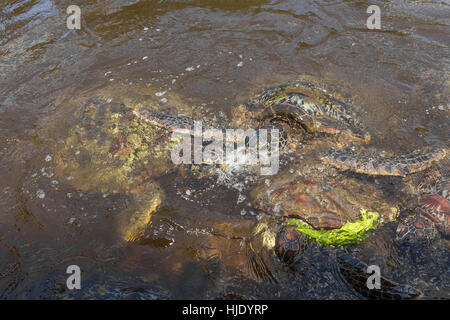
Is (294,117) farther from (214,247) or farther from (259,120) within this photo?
(214,247)

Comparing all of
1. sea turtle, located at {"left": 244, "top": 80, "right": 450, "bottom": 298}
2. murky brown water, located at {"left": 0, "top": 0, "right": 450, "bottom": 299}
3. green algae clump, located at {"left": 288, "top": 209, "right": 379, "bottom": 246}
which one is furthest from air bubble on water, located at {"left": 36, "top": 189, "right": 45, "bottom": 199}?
green algae clump, located at {"left": 288, "top": 209, "right": 379, "bottom": 246}

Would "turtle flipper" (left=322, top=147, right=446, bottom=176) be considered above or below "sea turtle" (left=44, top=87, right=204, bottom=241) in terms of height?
below

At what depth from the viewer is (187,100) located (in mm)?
5809

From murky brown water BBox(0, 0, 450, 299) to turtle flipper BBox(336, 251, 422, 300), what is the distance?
11 cm

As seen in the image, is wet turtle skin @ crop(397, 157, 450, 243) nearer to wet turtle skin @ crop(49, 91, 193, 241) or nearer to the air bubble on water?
wet turtle skin @ crop(49, 91, 193, 241)

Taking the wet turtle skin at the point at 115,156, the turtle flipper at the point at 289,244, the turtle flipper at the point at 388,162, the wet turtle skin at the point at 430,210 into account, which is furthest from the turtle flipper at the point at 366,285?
the wet turtle skin at the point at 115,156

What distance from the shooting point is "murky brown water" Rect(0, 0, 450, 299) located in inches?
129

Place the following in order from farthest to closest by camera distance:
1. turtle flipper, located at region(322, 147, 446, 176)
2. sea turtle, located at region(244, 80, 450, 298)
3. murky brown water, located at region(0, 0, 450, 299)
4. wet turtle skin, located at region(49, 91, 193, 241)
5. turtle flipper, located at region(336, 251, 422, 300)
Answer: turtle flipper, located at region(322, 147, 446, 176), wet turtle skin, located at region(49, 91, 193, 241), sea turtle, located at region(244, 80, 450, 298), murky brown water, located at region(0, 0, 450, 299), turtle flipper, located at region(336, 251, 422, 300)

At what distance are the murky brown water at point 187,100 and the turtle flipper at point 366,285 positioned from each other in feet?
0.35

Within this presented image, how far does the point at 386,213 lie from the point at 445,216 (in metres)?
0.68

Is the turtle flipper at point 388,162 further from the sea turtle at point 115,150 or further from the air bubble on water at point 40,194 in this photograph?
the air bubble on water at point 40,194

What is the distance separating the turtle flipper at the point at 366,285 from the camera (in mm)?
2904

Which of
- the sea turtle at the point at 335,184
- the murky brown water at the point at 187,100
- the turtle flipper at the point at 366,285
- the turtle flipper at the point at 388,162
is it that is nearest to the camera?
the turtle flipper at the point at 366,285

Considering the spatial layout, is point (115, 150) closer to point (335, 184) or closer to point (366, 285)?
point (335, 184)
